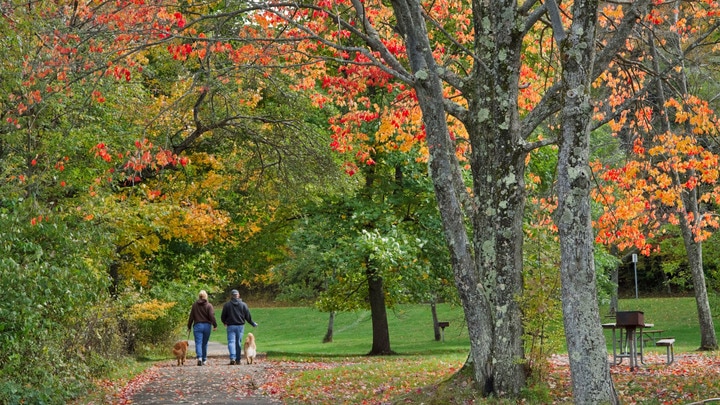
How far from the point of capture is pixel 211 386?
1478 centimetres

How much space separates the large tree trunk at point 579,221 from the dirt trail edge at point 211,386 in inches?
224

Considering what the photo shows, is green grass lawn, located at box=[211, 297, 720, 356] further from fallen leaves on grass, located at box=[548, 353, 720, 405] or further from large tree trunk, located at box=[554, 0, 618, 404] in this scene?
large tree trunk, located at box=[554, 0, 618, 404]

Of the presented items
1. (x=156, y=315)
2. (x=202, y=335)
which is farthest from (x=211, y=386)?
(x=156, y=315)

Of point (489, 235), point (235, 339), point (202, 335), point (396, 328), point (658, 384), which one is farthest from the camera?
point (396, 328)

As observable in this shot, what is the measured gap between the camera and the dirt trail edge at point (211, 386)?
1288 cm

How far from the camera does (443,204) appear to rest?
10195 millimetres

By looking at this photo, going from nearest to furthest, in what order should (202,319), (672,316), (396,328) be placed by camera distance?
(202,319) < (672,316) < (396,328)

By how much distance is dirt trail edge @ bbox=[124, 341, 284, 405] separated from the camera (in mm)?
12883

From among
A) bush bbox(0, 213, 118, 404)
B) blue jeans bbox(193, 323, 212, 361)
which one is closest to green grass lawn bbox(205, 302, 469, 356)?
blue jeans bbox(193, 323, 212, 361)

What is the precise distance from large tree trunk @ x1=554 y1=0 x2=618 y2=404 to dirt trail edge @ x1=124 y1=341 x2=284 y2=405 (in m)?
5.69

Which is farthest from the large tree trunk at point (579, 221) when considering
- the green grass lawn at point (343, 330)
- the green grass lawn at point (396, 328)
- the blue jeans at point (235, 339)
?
the green grass lawn at point (343, 330)

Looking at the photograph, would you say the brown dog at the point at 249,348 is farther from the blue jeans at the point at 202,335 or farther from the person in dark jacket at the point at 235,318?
the blue jeans at the point at 202,335

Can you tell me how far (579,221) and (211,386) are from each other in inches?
352

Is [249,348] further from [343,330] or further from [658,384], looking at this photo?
[343,330]
